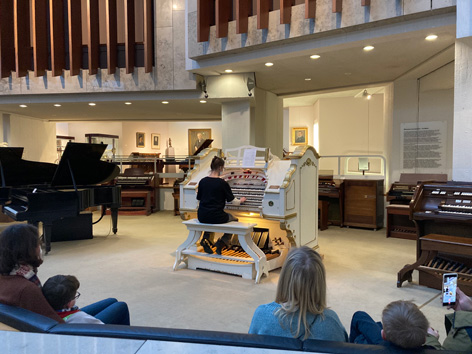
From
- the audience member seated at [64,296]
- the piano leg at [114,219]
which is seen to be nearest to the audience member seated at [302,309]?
the audience member seated at [64,296]

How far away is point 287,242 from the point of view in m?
5.09

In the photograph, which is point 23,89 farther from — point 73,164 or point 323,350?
point 323,350

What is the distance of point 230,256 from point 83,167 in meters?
3.21

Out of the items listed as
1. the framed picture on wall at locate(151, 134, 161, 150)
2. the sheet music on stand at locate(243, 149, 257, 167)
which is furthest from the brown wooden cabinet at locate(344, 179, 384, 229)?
→ the framed picture on wall at locate(151, 134, 161, 150)

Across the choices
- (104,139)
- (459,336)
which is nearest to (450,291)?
(459,336)

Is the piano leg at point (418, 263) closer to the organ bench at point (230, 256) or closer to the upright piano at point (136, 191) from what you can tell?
the organ bench at point (230, 256)

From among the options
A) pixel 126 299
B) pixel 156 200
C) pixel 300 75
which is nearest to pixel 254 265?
pixel 126 299

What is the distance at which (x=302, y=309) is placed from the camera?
1509 mm

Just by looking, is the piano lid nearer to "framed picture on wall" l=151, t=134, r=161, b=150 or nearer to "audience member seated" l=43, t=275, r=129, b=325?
"audience member seated" l=43, t=275, r=129, b=325

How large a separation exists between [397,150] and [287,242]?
139 inches

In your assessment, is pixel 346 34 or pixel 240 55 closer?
pixel 346 34

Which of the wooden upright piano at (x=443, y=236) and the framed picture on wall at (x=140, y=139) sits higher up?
the framed picture on wall at (x=140, y=139)

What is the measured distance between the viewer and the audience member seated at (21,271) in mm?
1708

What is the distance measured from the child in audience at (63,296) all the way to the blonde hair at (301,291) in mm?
1008
